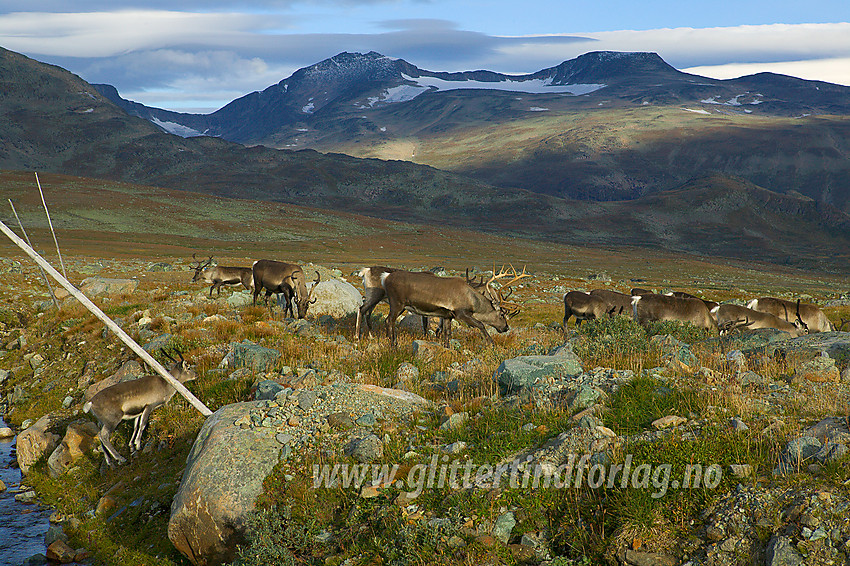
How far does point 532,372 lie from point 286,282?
1361cm

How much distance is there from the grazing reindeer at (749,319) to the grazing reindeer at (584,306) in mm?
4062

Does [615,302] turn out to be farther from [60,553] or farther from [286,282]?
[60,553]

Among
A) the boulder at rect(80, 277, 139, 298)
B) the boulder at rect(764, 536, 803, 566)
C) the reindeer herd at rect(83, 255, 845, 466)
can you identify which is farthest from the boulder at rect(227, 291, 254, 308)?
the boulder at rect(764, 536, 803, 566)

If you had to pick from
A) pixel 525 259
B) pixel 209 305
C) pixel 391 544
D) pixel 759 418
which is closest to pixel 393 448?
pixel 391 544

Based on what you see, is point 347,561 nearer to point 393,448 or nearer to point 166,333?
point 393,448

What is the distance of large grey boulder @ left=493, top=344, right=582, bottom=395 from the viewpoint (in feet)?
34.0

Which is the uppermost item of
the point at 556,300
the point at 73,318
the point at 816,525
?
the point at 816,525

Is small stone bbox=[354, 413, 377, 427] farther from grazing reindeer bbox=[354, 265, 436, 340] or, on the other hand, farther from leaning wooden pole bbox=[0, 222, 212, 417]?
grazing reindeer bbox=[354, 265, 436, 340]

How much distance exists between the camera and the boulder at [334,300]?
23.0 meters

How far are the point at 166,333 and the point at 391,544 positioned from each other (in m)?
12.1

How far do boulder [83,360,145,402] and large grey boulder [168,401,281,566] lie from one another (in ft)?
21.2

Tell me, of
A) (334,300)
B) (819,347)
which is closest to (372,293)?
(334,300)

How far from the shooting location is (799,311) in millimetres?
22469

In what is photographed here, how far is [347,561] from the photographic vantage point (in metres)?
7.38
